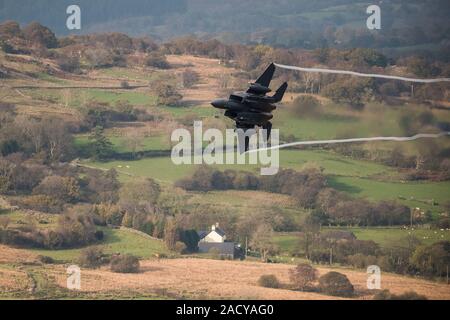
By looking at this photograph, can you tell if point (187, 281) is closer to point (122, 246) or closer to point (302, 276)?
point (302, 276)

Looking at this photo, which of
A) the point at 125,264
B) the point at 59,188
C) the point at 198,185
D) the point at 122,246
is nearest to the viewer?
the point at 125,264

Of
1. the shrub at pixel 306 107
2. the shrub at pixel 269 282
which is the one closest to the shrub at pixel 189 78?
the shrub at pixel 306 107

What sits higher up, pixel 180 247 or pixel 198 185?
pixel 198 185

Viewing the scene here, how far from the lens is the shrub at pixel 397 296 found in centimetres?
7488

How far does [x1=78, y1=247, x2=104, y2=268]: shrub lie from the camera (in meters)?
79.1

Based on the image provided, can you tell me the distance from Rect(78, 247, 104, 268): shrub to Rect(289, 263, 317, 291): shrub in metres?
10.6

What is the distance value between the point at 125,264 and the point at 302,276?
9.52 metres

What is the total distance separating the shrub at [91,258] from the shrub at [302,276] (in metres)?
10.6

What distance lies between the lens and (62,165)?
332 ft

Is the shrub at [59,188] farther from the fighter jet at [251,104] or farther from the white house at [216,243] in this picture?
the fighter jet at [251,104]

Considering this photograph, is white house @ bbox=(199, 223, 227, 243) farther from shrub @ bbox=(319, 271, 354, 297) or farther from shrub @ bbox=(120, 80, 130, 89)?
shrub @ bbox=(120, 80, 130, 89)

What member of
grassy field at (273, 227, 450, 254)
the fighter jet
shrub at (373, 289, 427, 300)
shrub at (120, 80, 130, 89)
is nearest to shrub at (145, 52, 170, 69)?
shrub at (120, 80, 130, 89)

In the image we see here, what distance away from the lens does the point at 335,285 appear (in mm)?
75375

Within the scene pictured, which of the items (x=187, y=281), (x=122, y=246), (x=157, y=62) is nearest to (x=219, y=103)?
(x=187, y=281)
